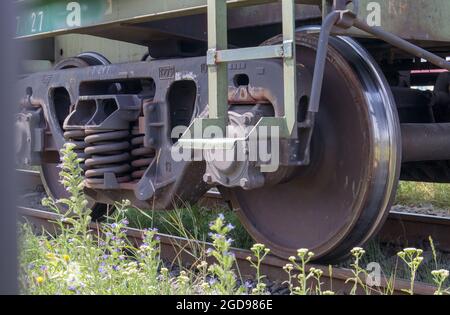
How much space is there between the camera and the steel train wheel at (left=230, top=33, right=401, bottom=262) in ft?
11.9

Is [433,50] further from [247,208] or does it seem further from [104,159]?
[104,159]

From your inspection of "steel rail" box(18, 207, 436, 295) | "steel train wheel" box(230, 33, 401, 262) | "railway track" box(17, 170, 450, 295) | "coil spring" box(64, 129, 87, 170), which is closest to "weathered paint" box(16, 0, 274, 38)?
"steel train wheel" box(230, 33, 401, 262)

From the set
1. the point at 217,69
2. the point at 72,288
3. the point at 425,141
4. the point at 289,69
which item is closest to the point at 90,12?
the point at 217,69

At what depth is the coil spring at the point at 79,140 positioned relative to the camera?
4592 mm

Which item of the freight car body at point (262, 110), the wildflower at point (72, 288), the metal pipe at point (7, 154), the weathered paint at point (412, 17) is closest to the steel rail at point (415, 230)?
the freight car body at point (262, 110)

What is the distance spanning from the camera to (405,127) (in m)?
4.03

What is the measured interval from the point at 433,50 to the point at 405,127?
764 mm

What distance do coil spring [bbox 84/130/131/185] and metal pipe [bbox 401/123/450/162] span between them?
5.75 ft

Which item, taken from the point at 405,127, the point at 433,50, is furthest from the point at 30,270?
the point at 433,50

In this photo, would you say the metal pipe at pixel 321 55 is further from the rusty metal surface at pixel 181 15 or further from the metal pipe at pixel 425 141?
the metal pipe at pixel 425 141

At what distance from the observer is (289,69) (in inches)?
129

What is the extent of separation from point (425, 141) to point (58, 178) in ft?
10.3

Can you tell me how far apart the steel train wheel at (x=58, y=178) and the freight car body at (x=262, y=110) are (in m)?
0.04
